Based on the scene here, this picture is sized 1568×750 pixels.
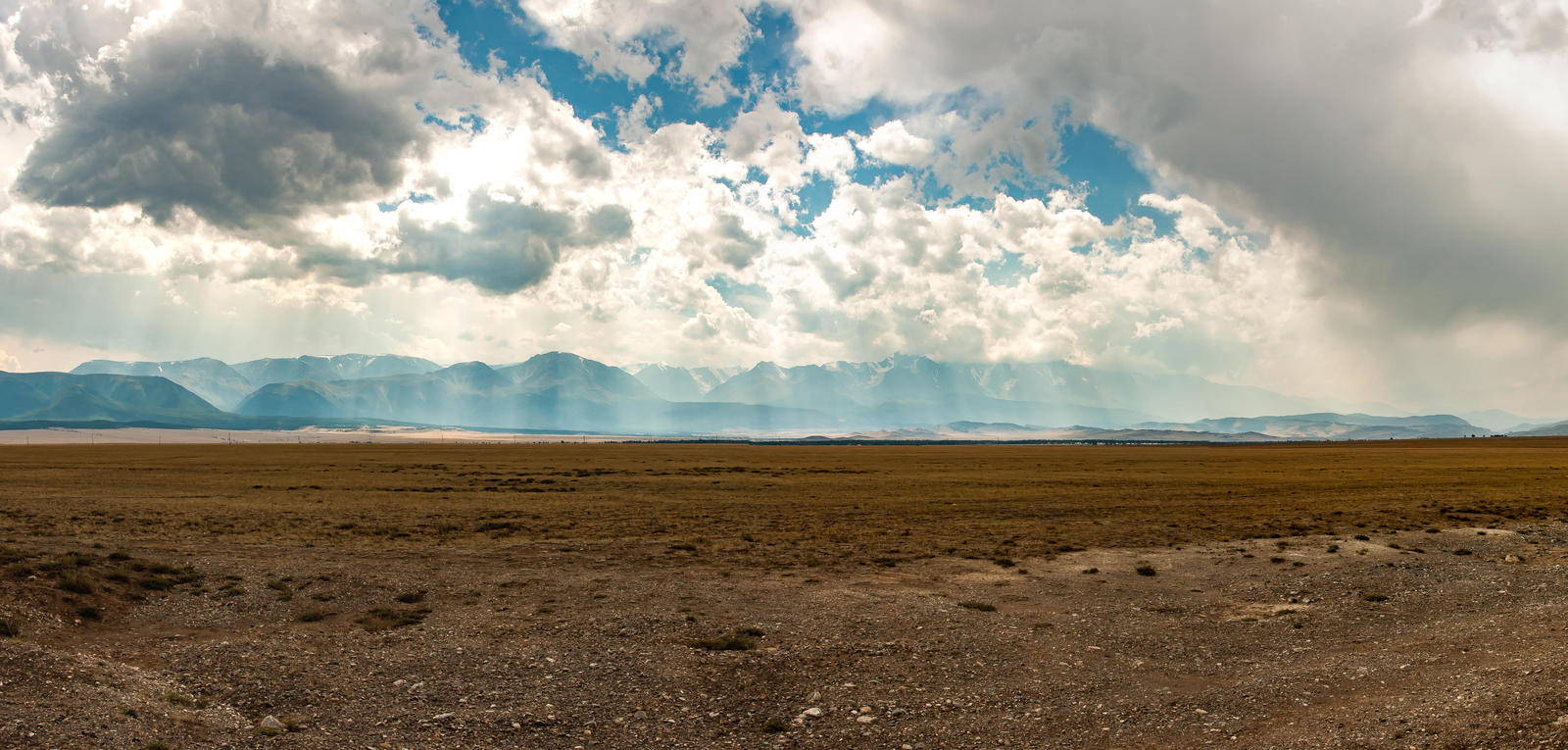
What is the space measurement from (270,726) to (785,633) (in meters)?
10.4

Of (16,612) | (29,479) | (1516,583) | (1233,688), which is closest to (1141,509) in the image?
(1516,583)

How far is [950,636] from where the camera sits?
59.0ft

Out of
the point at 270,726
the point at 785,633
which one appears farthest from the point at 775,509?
the point at 270,726

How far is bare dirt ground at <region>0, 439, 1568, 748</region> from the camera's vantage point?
40.3 feet

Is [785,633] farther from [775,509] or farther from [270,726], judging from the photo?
[775,509]

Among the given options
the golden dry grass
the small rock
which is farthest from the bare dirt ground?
the golden dry grass

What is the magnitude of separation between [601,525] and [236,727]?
1074 inches

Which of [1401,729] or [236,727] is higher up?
[1401,729]

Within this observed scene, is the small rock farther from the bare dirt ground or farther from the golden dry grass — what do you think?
the golden dry grass

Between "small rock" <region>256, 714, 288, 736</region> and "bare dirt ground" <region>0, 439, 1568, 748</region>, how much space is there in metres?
0.26

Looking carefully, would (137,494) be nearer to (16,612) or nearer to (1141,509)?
(16,612)

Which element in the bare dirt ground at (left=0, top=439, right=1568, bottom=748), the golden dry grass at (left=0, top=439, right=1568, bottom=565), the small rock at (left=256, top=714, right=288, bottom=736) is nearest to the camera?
the small rock at (left=256, top=714, right=288, bottom=736)

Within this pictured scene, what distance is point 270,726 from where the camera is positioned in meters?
12.2

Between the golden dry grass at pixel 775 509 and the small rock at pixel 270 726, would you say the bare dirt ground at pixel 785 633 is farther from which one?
the golden dry grass at pixel 775 509
